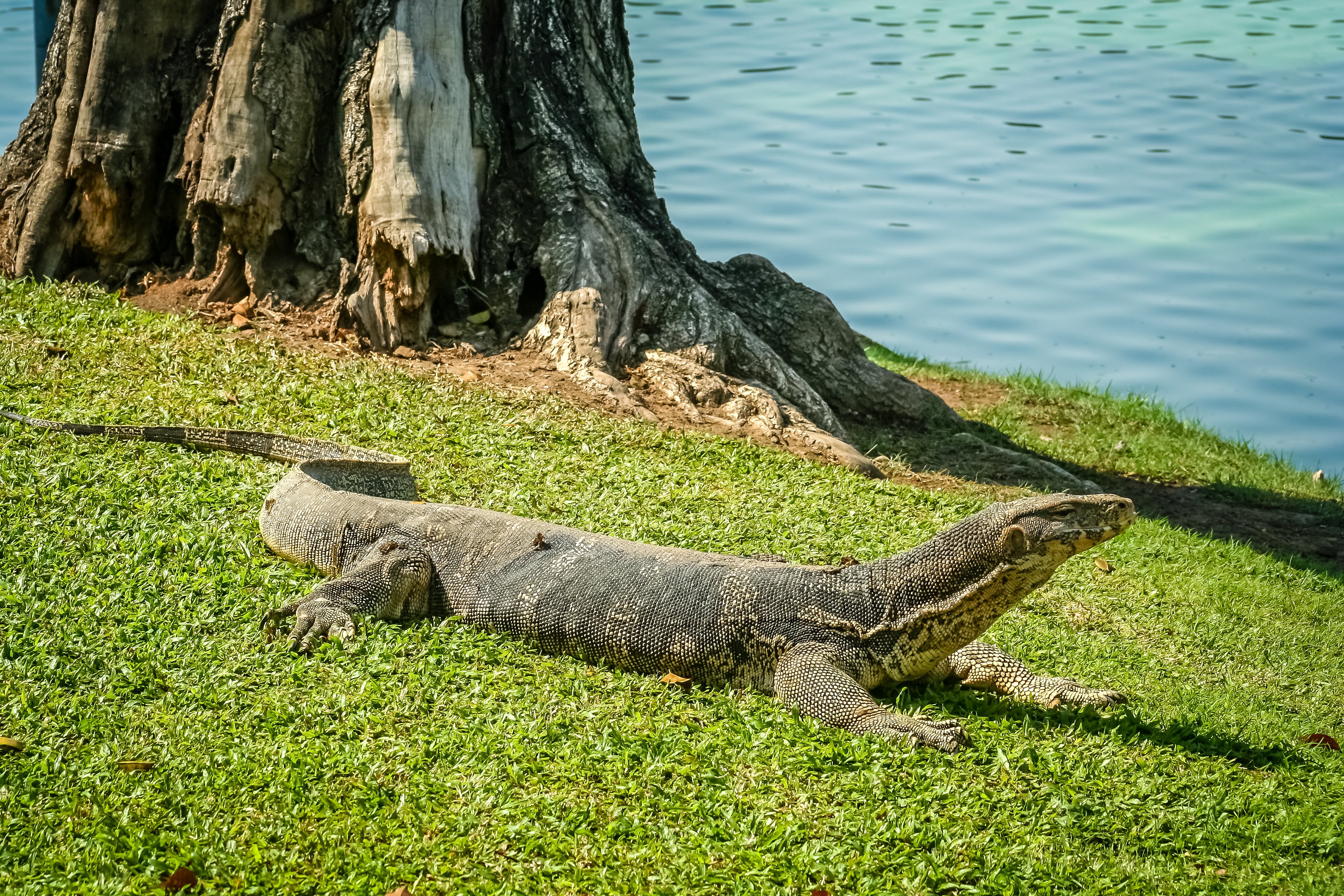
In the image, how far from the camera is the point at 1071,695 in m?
4.67

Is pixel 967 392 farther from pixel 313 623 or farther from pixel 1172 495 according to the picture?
pixel 313 623

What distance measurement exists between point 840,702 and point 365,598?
184cm

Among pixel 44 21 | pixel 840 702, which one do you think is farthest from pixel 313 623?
pixel 44 21

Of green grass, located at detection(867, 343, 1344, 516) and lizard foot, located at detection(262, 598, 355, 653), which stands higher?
lizard foot, located at detection(262, 598, 355, 653)

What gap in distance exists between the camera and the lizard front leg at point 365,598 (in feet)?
14.9

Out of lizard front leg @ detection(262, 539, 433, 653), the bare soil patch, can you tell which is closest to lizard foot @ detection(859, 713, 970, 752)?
lizard front leg @ detection(262, 539, 433, 653)

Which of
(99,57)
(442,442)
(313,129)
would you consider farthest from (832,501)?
(99,57)

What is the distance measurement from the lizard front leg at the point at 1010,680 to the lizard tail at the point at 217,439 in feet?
9.45

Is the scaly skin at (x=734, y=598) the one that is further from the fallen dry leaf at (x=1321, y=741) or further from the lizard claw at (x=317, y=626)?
the fallen dry leaf at (x=1321, y=741)

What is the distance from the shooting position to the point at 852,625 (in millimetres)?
4406

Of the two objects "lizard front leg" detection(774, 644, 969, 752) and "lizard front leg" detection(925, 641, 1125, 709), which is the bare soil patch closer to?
"lizard front leg" detection(925, 641, 1125, 709)

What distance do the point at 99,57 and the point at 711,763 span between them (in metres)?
6.53

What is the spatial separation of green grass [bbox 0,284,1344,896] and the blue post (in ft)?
13.4

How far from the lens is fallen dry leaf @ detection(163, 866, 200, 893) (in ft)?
10.9
